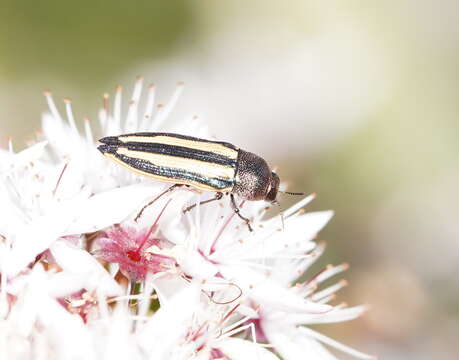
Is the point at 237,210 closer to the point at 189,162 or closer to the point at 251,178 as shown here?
the point at 251,178

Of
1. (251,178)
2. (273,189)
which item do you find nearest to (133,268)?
(251,178)

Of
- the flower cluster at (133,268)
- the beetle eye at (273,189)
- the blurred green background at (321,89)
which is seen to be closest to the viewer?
the flower cluster at (133,268)

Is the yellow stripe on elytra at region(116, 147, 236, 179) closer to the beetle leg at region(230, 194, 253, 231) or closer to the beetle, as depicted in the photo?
the beetle

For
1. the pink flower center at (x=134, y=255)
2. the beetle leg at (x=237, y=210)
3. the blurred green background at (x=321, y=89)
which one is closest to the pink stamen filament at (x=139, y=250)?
the pink flower center at (x=134, y=255)

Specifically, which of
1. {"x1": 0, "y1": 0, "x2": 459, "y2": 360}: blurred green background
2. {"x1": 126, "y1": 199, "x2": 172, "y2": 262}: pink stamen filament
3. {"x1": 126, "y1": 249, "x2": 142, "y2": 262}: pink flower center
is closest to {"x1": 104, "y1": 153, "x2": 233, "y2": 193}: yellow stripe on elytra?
{"x1": 126, "y1": 199, "x2": 172, "y2": 262}: pink stamen filament

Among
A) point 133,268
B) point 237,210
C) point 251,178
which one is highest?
point 251,178

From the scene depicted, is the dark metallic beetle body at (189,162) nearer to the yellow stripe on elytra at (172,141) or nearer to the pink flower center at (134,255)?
the yellow stripe on elytra at (172,141)

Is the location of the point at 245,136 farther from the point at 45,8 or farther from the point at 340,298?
the point at 45,8
